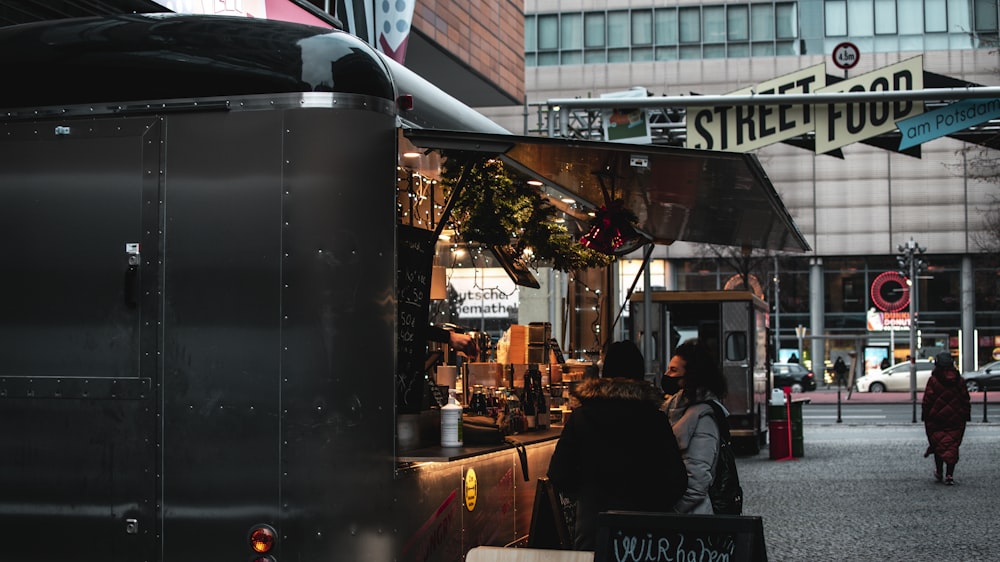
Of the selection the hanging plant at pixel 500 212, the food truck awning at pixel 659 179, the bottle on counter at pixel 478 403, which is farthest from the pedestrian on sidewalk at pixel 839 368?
the bottle on counter at pixel 478 403

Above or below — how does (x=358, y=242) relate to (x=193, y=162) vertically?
below

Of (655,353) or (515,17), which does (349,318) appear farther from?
(655,353)

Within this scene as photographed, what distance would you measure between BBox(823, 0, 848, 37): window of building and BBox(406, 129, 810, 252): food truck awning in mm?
42504

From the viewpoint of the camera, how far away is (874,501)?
1465 centimetres

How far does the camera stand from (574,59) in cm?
5288

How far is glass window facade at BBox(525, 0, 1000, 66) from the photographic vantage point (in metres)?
50.2

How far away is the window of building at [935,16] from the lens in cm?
5012

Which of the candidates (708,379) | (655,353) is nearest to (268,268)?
(708,379)

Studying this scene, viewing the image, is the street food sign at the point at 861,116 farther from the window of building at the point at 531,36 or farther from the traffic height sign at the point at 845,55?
the window of building at the point at 531,36

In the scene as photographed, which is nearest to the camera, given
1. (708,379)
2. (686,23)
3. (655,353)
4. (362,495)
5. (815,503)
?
(362,495)

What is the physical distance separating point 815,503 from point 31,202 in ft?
36.0

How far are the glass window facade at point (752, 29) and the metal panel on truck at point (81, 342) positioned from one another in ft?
157

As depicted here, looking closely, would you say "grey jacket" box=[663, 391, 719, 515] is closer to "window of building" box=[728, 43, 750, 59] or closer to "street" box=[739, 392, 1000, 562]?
"street" box=[739, 392, 1000, 562]

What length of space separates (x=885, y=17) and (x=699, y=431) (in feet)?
157
